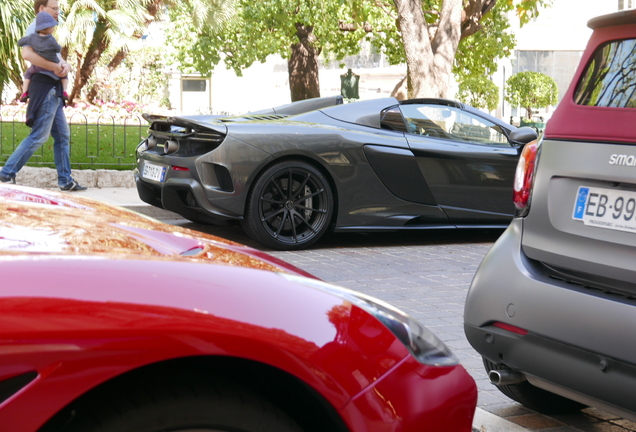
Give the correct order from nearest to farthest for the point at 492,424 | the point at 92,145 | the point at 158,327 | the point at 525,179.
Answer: the point at 158,327, the point at 492,424, the point at 525,179, the point at 92,145

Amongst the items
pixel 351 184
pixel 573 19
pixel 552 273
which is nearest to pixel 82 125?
pixel 351 184

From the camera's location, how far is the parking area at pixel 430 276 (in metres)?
3.37

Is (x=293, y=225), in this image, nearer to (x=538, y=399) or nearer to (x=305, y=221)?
(x=305, y=221)

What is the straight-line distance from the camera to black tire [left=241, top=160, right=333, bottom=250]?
683 centimetres

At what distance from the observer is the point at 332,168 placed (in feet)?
23.0

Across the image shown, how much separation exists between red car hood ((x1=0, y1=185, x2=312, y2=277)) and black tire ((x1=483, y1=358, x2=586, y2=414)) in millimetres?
1465

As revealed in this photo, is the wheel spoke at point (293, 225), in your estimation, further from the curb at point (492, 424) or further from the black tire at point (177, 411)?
the black tire at point (177, 411)

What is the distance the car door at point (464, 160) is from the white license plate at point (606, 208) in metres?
4.35

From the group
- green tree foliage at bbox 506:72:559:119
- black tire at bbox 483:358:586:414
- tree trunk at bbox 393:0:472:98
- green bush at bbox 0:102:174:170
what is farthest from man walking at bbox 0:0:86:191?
green tree foliage at bbox 506:72:559:119

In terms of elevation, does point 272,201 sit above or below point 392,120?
below

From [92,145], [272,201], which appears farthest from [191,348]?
[92,145]

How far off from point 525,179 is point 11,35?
13859mm

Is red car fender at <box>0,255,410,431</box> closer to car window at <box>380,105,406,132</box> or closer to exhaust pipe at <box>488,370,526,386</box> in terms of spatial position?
exhaust pipe at <box>488,370,526,386</box>

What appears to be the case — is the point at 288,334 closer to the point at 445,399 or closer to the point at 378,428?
the point at 378,428
